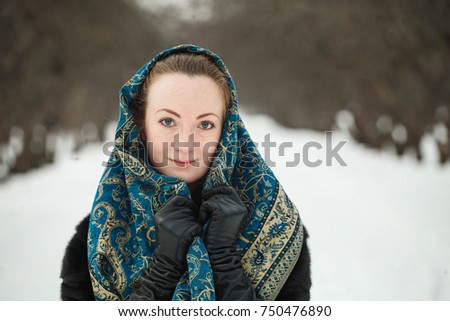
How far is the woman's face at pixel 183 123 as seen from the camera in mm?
1338

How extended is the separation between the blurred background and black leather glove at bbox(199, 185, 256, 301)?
1.46 metres

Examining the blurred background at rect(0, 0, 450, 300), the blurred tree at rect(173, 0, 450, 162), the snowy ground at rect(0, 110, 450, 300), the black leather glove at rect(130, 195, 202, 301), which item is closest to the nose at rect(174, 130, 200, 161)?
the black leather glove at rect(130, 195, 202, 301)

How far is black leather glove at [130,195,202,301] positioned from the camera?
123 centimetres

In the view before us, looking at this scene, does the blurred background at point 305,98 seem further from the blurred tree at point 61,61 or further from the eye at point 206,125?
the eye at point 206,125

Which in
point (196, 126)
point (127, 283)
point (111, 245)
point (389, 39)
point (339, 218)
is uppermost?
point (389, 39)

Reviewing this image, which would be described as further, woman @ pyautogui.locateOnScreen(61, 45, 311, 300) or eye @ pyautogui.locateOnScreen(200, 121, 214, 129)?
eye @ pyautogui.locateOnScreen(200, 121, 214, 129)

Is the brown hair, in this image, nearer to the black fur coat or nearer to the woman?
the woman

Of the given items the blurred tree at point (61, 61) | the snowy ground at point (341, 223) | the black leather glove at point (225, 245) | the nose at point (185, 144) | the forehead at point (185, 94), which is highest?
the blurred tree at point (61, 61)

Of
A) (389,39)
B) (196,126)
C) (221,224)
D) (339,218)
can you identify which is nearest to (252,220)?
(221,224)

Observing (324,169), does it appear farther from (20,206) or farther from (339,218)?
(20,206)

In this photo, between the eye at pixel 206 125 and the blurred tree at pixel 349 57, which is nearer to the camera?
the eye at pixel 206 125

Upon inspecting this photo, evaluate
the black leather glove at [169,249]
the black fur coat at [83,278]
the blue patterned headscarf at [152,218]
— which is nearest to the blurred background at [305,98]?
the black fur coat at [83,278]

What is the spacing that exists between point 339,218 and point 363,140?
329cm

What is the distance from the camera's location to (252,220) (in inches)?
55.6
